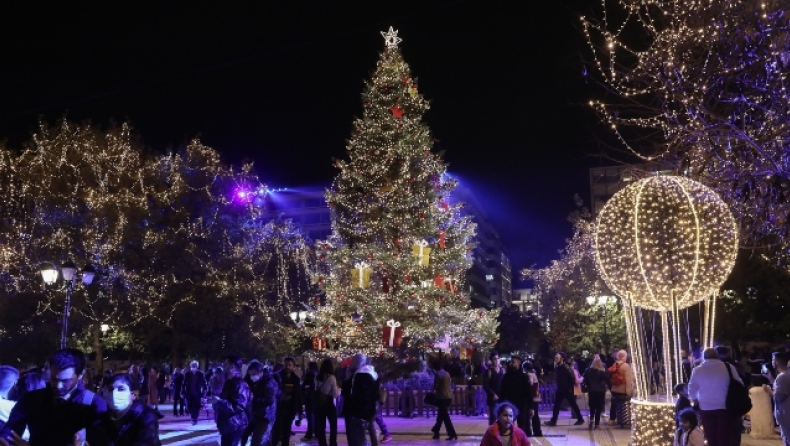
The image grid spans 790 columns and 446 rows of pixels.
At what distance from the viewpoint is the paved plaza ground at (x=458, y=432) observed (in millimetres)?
15250

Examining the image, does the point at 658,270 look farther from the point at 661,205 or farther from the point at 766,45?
the point at 766,45

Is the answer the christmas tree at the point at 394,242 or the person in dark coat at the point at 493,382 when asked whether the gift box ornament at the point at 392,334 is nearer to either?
the christmas tree at the point at 394,242

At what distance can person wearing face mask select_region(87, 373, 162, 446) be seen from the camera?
5328mm

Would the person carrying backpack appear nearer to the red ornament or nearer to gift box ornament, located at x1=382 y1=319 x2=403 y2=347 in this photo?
gift box ornament, located at x1=382 y1=319 x2=403 y2=347

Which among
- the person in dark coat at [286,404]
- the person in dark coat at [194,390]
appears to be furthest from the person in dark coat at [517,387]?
the person in dark coat at [194,390]

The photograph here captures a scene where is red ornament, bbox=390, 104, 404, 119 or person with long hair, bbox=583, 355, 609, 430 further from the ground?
red ornament, bbox=390, 104, 404, 119

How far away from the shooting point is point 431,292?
27734 millimetres

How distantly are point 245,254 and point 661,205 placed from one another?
28.1 m

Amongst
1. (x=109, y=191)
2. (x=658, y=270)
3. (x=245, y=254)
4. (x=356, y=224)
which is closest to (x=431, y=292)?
(x=356, y=224)

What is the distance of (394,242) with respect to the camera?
2917cm

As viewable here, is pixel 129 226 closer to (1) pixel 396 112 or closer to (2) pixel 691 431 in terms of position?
(1) pixel 396 112

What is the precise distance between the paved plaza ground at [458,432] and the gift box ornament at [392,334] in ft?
15.5

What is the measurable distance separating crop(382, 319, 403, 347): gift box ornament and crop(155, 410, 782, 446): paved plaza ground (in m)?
4.73

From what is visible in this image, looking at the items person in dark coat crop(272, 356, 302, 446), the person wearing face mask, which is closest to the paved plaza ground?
person in dark coat crop(272, 356, 302, 446)
